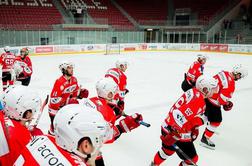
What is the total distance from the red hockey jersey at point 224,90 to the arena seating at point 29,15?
1732 cm

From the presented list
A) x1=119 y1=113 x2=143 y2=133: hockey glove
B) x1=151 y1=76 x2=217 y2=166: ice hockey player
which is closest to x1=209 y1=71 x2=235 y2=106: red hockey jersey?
x1=151 y1=76 x2=217 y2=166: ice hockey player

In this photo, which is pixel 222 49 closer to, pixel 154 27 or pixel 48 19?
pixel 154 27

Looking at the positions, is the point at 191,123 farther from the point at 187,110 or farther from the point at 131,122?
the point at 131,122

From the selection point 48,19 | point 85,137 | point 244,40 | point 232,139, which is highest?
point 48,19

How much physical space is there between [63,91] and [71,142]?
9.03 feet

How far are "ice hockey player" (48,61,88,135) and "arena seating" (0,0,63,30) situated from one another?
644 inches

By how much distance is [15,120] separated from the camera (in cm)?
199

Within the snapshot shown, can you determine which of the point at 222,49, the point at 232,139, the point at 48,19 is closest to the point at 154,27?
the point at 222,49

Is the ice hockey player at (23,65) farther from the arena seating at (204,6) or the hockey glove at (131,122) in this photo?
the arena seating at (204,6)

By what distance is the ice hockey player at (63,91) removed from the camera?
12.7ft

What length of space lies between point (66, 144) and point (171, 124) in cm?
199

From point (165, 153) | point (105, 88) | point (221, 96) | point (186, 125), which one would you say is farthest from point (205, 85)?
point (105, 88)

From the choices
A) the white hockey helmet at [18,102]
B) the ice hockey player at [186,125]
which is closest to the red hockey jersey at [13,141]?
the white hockey helmet at [18,102]

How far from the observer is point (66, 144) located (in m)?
1.24
